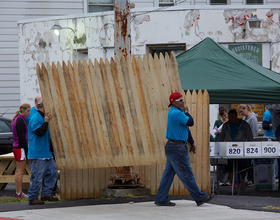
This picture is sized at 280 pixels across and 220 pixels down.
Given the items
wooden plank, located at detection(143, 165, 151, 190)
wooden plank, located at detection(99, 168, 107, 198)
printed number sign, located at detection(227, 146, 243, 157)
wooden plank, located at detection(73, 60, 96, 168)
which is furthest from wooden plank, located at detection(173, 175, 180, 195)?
wooden plank, located at detection(73, 60, 96, 168)

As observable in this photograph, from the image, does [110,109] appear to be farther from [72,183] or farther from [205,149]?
[205,149]

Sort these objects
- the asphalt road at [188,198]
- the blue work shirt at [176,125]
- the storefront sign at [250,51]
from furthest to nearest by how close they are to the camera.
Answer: the storefront sign at [250,51] → the asphalt road at [188,198] → the blue work shirt at [176,125]

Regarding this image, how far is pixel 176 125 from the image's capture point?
23.4 feet

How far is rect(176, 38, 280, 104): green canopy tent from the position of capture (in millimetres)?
9055

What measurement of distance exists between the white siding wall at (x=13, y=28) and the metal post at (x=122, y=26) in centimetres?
972

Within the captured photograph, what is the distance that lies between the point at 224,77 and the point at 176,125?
2808mm

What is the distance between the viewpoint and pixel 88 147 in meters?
7.62

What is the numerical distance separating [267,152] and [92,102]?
390 cm

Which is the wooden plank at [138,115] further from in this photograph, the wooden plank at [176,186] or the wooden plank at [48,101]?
the wooden plank at [176,186]

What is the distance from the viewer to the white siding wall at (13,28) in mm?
18016

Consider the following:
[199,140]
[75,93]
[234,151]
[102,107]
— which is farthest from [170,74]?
[234,151]

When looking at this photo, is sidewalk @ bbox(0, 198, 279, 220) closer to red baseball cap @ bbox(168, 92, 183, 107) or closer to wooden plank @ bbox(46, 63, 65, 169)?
wooden plank @ bbox(46, 63, 65, 169)

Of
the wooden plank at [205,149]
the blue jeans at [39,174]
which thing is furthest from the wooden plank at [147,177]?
the blue jeans at [39,174]

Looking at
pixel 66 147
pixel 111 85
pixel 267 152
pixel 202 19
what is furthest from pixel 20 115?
pixel 202 19
